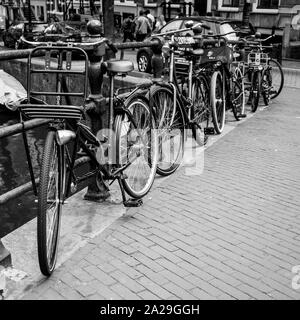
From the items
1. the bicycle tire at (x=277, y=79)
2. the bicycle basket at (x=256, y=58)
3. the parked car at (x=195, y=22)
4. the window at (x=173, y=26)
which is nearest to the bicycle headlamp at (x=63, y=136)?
the bicycle basket at (x=256, y=58)

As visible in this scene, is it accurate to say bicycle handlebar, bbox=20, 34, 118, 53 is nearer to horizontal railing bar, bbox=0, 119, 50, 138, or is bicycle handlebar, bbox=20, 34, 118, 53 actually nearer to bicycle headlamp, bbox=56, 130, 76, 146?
horizontal railing bar, bbox=0, 119, 50, 138

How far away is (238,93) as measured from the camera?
7402 millimetres

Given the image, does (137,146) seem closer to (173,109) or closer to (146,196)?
(146,196)

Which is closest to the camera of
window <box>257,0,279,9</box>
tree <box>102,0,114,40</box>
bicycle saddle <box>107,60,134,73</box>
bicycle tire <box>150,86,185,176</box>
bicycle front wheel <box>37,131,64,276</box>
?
bicycle front wheel <box>37,131,64,276</box>

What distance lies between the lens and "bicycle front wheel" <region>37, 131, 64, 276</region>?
2.76 meters

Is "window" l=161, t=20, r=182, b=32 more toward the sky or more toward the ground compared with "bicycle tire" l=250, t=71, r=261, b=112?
more toward the sky

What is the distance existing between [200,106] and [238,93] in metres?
1.70

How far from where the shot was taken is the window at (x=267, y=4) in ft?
72.5

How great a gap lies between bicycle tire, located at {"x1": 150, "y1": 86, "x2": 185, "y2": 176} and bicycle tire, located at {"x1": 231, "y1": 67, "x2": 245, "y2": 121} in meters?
2.25

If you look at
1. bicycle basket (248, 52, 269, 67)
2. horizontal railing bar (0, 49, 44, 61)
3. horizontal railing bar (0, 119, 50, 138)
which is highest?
horizontal railing bar (0, 49, 44, 61)

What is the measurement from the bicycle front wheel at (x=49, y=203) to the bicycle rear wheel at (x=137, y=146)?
30.4 inches

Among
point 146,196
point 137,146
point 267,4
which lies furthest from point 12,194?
point 267,4

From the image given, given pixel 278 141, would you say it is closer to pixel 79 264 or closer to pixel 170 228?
pixel 170 228

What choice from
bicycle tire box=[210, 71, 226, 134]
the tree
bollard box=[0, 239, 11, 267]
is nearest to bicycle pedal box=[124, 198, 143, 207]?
bollard box=[0, 239, 11, 267]
